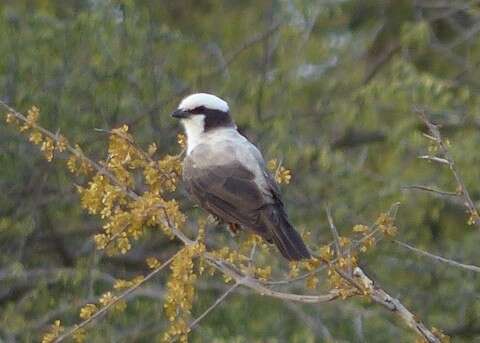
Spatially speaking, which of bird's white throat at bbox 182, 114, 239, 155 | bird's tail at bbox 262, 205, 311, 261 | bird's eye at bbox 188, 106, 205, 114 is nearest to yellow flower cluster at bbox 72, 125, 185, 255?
bird's tail at bbox 262, 205, 311, 261

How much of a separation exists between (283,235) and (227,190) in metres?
0.49

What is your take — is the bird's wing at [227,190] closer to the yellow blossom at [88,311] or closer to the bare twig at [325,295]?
the bare twig at [325,295]

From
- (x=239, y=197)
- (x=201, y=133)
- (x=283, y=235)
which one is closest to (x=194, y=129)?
(x=201, y=133)

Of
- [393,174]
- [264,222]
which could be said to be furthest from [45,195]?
[264,222]

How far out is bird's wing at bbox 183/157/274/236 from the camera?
5004mm

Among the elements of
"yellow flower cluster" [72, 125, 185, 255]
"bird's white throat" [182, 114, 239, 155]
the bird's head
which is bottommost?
"bird's white throat" [182, 114, 239, 155]

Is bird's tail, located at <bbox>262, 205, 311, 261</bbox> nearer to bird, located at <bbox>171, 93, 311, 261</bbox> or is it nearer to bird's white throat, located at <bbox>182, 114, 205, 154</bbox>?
bird, located at <bbox>171, 93, 311, 261</bbox>

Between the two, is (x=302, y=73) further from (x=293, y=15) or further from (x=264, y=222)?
(x=264, y=222)

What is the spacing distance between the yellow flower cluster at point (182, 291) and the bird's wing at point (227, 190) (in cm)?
98

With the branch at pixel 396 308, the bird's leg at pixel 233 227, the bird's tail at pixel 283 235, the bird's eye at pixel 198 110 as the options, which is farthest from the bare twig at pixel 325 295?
the bird's eye at pixel 198 110

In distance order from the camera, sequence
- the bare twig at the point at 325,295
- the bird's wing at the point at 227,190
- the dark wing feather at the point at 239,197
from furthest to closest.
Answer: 1. the bird's wing at the point at 227,190
2. the dark wing feather at the point at 239,197
3. the bare twig at the point at 325,295

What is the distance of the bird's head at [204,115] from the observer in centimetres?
550

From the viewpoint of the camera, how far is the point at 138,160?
4238 mm

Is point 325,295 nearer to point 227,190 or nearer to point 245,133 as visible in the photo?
point 227,190
